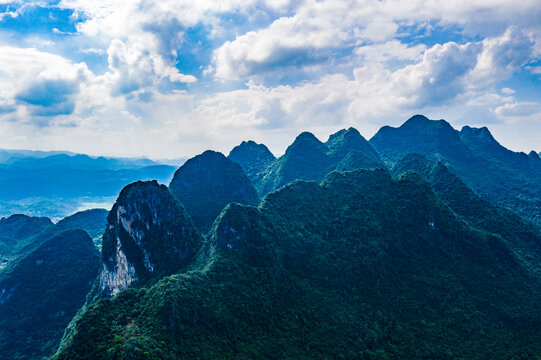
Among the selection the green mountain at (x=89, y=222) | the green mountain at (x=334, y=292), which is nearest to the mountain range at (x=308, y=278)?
the green mountain at (x=334, y=292)

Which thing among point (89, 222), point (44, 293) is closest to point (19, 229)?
point (89, 222)

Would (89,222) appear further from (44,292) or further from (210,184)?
(210,184)

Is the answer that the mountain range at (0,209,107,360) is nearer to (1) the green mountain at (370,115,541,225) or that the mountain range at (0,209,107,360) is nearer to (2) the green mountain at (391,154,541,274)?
(2) the green mountain at (391,154,541,274)

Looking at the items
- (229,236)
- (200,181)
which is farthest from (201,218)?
(229,236)

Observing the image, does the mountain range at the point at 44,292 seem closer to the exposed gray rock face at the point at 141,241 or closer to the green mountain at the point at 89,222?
the exposed gray rock face at the point at 141,241

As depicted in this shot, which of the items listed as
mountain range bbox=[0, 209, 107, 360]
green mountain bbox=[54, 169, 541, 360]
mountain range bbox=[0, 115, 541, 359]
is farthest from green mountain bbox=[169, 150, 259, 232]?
green mountain bbox=[54, 169, 541, 360]

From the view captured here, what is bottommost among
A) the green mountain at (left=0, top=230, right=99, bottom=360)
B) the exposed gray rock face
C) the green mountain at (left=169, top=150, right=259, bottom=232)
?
the green mountain at (left=0, top=230, right=99, bottom=360)
